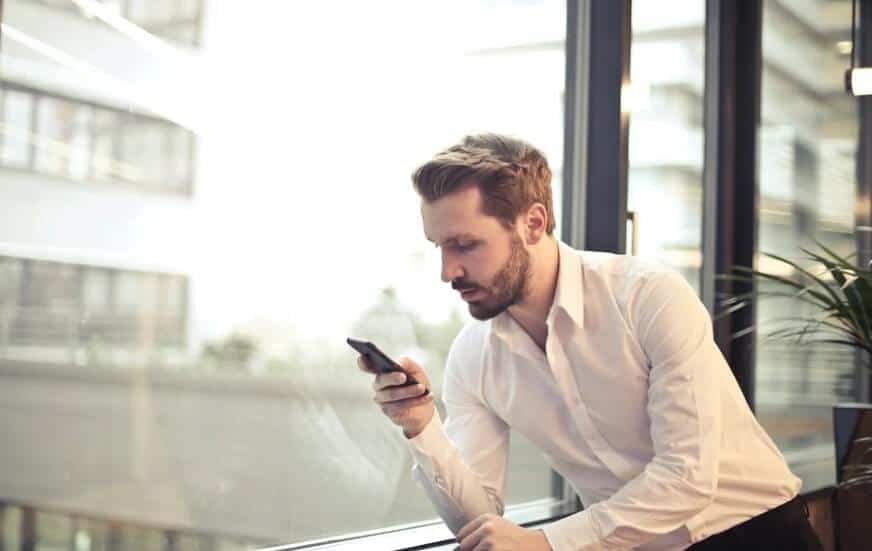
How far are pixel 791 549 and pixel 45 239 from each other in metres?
1.53

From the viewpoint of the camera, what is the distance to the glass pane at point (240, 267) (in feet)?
7.11

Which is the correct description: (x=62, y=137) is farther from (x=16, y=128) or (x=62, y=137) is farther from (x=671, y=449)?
(x=671, y=449)

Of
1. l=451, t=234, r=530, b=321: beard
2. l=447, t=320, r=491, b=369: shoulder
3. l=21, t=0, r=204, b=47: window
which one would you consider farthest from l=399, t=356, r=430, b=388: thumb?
l=21, t=0, r=204, b=47: window

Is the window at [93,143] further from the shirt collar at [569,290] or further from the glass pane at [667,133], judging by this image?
the glass pane at [667,133]

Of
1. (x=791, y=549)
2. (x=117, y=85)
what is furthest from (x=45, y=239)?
(x=791, y=549)

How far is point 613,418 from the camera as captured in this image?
7.27 ft

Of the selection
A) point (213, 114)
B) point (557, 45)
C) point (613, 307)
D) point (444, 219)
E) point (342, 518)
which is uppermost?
point (557, 45)

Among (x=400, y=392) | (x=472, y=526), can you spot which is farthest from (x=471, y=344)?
(x=472, y=526)

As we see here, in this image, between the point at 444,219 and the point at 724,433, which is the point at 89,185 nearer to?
the point at 444,219

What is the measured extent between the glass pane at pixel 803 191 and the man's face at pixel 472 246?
2672mm

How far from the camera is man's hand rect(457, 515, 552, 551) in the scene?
1966 mm

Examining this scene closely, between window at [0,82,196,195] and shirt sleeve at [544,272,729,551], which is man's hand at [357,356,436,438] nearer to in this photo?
shirt sleeve at [544,272,729,551]

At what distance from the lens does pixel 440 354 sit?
3176mm

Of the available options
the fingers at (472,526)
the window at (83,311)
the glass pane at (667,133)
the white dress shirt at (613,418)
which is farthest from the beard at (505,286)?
the glass pane at (667,133)
